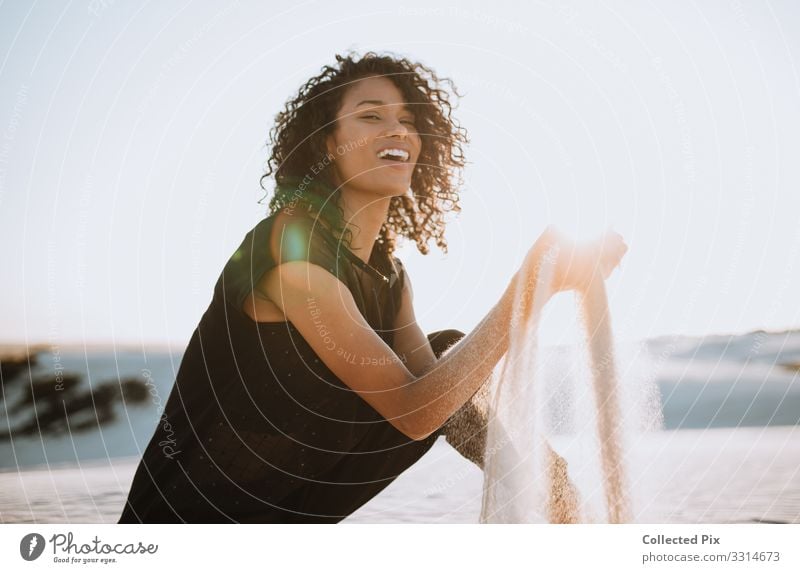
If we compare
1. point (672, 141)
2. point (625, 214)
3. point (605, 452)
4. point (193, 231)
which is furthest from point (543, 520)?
point (193, 231)

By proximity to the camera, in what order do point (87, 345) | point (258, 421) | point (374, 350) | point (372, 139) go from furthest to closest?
point (87, 345) → point (372, 139) → point (258, 421) → point (374, 350)

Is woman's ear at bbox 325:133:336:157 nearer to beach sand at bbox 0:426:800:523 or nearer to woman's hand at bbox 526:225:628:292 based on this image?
woman's hand at bbox 526:225:628:292

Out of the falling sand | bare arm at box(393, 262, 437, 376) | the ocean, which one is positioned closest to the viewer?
the falling sand

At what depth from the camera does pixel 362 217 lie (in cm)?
155

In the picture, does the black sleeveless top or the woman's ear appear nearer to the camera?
the black sleeveless top

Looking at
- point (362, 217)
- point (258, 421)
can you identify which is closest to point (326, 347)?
point (258, 421)

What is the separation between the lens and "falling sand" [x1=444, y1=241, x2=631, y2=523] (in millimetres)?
1421

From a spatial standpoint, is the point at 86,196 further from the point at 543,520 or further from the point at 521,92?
the point at 543,520

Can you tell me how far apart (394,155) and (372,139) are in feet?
0.18

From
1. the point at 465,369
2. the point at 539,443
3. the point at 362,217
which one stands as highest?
the point at 362,217

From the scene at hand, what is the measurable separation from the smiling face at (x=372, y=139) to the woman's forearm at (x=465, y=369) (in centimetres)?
35

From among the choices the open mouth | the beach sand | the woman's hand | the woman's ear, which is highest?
the woman's ear

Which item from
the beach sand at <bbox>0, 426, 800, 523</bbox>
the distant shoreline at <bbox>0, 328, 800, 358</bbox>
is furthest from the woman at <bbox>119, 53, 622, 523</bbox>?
the distant shoreline at <bbox>0, 328, 800, 358</bbox>

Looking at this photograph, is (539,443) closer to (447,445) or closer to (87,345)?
(447,445)
